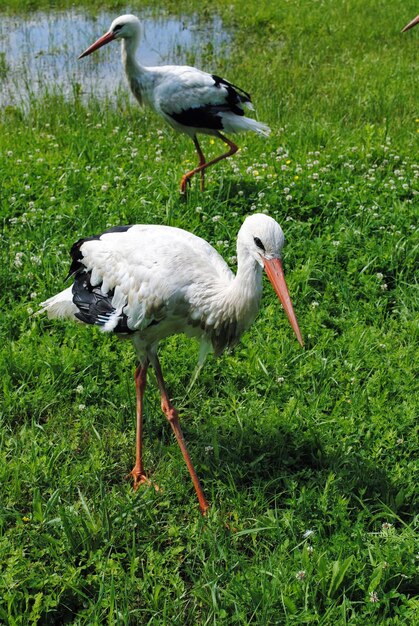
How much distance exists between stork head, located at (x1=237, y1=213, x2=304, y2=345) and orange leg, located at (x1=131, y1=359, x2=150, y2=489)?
90 cm

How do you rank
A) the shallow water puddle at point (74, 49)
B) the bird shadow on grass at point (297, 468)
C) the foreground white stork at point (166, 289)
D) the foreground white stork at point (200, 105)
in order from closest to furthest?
the foreground white stork at point (166, 289) < the bird shadow on grass at point (297, 468) < the foreground white stork at point (200, 105) < the shallow water puddle at point (74, 49)

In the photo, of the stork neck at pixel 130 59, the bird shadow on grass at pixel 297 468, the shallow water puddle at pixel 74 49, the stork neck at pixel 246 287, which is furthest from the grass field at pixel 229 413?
the shallow water puddle at pixel 74 49

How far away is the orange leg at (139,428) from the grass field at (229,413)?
0.29ft

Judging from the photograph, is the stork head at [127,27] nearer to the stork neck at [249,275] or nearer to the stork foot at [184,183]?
the stork foot at [184,183]

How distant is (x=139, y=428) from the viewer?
10.1 feet

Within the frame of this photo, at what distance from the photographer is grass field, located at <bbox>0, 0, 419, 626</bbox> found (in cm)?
243

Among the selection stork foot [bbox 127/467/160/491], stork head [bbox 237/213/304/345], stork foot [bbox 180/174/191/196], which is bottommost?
stork foot [bbox 127/467/160/491]

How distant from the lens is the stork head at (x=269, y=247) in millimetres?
2502

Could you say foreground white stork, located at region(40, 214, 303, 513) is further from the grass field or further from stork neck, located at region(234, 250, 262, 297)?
the grass field

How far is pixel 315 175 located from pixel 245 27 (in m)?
6.12

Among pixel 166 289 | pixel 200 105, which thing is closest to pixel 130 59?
pixel 200 105

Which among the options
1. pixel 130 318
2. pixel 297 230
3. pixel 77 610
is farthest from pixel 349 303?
pixel 77 610

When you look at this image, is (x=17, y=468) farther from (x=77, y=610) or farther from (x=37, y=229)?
(x=37, y=229)

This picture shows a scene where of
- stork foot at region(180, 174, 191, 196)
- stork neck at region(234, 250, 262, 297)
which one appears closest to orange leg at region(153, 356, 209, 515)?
stork neck at region(234, 250, 262, 297)
